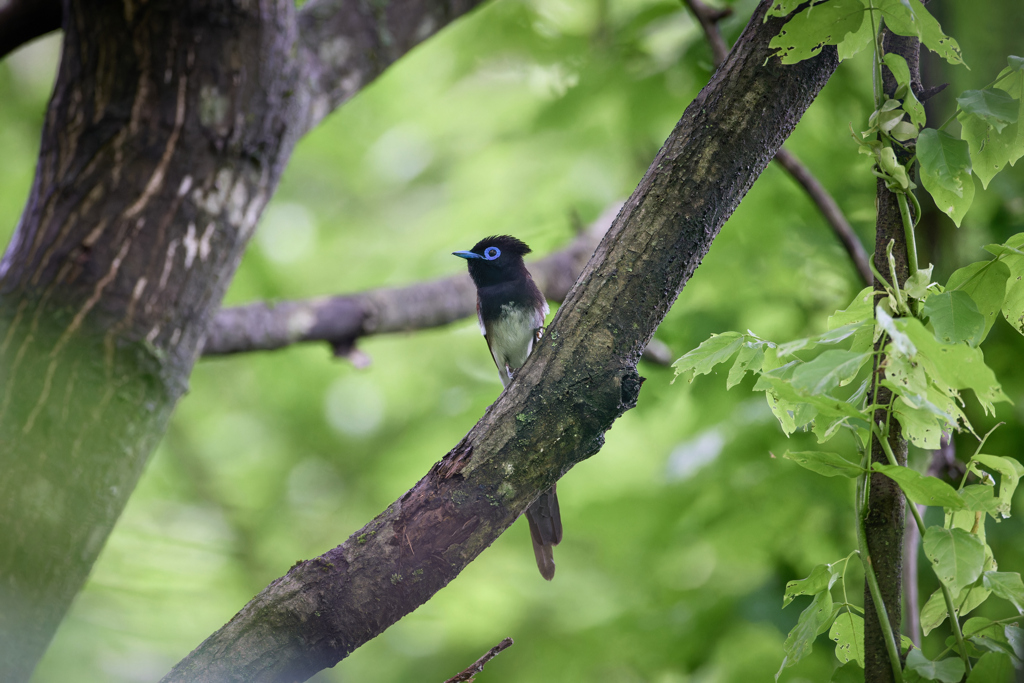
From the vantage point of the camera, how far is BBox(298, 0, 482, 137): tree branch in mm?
3316

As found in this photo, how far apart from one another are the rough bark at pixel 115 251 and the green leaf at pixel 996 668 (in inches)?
101

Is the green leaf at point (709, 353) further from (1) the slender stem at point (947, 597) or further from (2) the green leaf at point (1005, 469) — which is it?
(2) the green leaf at point (1005, 469)

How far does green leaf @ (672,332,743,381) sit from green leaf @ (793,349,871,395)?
299 mm

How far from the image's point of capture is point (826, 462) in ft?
4.33

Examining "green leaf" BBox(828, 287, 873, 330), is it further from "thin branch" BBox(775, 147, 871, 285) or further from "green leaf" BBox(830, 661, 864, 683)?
"thin branch" BBox(775, 147, 871, 285)

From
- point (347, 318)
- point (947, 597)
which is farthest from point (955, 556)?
point (347, 318)

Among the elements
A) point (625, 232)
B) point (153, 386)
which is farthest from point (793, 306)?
point (153, 386)

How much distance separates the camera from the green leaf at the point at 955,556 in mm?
1264

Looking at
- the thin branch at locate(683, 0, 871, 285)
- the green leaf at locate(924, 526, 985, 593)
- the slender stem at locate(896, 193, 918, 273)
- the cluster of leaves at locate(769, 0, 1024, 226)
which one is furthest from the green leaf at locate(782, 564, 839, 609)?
the thin branch at locate(683, 0, 871, 285)

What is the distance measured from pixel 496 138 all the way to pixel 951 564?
16.9ft

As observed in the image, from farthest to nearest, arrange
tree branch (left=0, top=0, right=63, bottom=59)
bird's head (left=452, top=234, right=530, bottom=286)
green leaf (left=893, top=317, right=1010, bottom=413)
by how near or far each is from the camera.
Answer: bird's head (left=452, top=234, right=530, bottom=286), tree branch (left=0, top=0, right=63, bottom=59), green leaf (left=893, top=317, right=1010, bottom=413)

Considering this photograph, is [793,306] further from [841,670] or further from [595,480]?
[841,670]

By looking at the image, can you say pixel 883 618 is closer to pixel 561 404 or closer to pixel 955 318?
pixel 955 318

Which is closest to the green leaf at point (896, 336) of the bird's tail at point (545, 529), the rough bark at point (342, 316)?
the bird's tail at point (545, 529)
